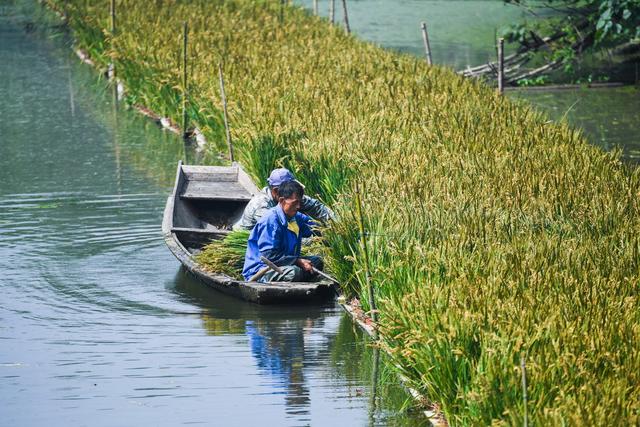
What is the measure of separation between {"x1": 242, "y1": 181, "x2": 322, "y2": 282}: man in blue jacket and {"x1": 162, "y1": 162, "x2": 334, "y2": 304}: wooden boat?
0.61 ft

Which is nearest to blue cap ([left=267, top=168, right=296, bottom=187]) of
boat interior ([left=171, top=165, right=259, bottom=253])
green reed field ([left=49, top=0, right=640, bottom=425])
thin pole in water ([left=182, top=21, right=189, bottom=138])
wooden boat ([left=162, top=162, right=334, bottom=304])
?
green reed field ([left=49, top=0, right=640, bottom=425])

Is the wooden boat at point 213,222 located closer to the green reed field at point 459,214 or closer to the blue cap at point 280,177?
the green reed field at point 459,214

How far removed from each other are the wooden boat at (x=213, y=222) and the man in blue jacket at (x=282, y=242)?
19 centimetres

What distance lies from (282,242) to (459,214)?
4.83ft

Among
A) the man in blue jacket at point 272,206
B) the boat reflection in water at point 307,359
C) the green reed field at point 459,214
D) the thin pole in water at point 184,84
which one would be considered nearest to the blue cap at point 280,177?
the man in blue jacket at point 272,206

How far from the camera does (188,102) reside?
58.9ft

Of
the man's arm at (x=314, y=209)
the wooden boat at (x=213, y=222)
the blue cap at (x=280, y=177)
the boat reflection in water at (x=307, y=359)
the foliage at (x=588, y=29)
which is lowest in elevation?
the boat reflection in water at (x=307, y=359)

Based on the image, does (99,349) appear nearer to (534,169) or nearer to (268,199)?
(268,199)

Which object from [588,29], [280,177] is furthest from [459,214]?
[588,29]

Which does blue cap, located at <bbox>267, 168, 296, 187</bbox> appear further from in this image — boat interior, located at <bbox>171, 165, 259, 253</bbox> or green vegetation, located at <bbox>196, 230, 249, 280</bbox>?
boat interior, located at <bbox>171, 165, 259, 253</bbox>

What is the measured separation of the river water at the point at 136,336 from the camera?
803 cm

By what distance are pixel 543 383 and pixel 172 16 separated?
16703 millimetres

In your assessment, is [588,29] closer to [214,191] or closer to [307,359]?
[214,191]

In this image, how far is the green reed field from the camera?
22.4 feet
